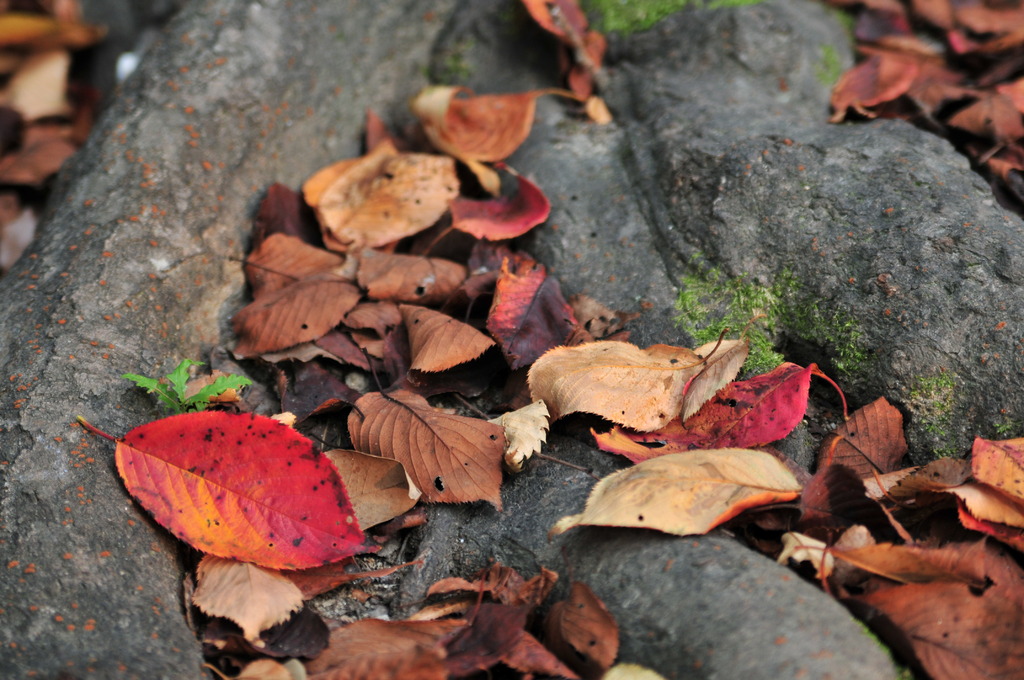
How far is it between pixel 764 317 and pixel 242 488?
4.69 feet

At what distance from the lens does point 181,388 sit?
1.90 meters

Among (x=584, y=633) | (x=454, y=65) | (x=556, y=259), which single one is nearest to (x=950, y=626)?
(x=584, y=633)

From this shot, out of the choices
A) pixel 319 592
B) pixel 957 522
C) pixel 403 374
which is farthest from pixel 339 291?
pixel 957 522

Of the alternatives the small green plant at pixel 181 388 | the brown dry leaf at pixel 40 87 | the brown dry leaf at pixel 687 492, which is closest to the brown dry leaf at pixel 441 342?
the small green plant at pixel 181 388

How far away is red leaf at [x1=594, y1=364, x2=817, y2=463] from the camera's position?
5.97 ft

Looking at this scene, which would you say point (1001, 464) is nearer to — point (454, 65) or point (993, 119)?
point (993, 119)

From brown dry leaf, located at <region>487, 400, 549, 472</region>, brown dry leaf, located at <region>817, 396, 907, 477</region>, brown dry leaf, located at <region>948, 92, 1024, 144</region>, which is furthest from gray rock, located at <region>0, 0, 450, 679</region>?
brown dry leaf, located at <region>948, 92, 1024, 144</region>

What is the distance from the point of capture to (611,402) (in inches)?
72.6

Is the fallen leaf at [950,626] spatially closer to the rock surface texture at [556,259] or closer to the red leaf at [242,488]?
the rock surface texture at [556,259]

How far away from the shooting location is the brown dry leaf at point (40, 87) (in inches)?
152

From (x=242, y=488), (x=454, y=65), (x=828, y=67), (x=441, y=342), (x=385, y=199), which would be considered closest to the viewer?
(x=242, y=488)

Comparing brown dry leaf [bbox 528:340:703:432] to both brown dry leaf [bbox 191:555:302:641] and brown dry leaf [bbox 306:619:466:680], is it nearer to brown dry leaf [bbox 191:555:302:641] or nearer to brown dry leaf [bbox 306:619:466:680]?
brown dry leaf [bbox 306:619:466:680]

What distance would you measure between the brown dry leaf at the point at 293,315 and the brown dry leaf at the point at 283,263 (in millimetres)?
93

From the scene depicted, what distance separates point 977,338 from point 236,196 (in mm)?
2211
